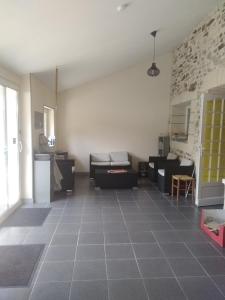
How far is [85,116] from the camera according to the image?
24.7 feet

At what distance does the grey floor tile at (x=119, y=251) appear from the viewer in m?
2.88

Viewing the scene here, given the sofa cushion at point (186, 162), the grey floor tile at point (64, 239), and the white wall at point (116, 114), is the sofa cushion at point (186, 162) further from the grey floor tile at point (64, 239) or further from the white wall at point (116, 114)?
the grey floor tile at point (64, 239)

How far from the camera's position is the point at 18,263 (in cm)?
270

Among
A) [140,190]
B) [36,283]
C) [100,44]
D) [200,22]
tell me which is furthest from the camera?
[140,190]

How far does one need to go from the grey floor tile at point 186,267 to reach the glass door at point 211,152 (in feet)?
7.02

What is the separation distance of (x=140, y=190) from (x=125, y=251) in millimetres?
2932

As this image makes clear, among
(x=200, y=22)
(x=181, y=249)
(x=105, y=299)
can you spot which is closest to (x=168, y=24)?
(x=200, y=22)

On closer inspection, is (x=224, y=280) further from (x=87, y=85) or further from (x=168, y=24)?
(x=87, y=85)

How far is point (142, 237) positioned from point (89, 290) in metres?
1.27

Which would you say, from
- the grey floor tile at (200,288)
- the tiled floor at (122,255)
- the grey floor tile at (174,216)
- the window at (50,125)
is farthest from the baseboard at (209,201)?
the window at (50,125)

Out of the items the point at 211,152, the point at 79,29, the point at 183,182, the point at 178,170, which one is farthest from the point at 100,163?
the point at 79,29

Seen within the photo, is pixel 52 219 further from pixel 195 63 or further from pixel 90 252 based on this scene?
pixel 195 63

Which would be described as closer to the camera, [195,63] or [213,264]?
[213,264]

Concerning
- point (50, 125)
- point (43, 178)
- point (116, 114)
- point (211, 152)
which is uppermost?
point (116, 114)
